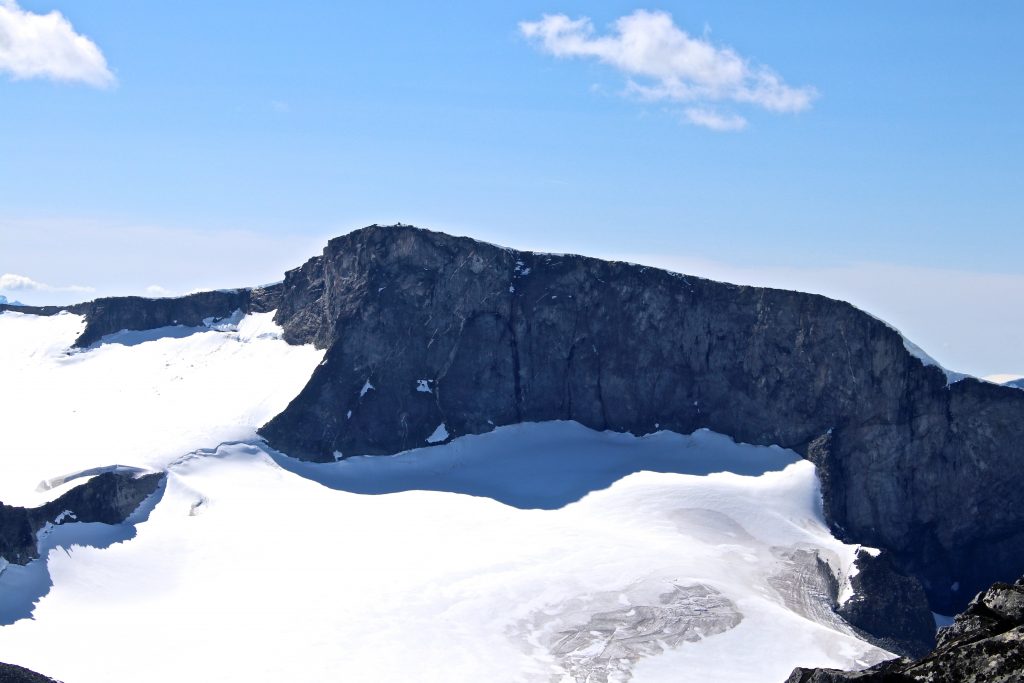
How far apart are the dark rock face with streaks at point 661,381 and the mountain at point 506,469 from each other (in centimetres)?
24

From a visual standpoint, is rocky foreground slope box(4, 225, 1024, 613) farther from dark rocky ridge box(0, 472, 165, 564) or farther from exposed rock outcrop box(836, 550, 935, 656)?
dark rocky ridge box(0, 472, 165, 564)

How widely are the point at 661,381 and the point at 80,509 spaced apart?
51.5 m

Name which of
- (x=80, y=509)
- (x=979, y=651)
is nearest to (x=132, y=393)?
(x=80, y=509)

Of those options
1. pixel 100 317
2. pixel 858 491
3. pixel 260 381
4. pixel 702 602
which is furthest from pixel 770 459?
pixel 100 317

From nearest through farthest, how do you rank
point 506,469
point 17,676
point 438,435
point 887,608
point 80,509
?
1. point 17,676
2. point 887,608
3. point 80,509
4. point 506,469
5. point 438,435

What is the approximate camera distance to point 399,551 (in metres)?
89.9

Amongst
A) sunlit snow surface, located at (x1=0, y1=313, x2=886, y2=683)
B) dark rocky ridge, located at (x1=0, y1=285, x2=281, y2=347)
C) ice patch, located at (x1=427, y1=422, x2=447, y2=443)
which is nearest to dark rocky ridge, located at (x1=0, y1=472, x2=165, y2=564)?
sunlit snow surface, located at (x1=0, y1=313, x2=886, y2=683)

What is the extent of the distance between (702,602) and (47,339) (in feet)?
272

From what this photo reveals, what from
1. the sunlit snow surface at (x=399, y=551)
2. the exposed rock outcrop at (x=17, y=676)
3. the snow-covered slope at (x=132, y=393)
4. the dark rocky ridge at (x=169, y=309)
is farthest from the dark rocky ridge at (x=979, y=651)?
the dark rocky ridge at (x=169, y=309)

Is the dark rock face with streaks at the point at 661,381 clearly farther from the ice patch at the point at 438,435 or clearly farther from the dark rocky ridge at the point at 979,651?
the dark rocky ridge at the point at 979,651

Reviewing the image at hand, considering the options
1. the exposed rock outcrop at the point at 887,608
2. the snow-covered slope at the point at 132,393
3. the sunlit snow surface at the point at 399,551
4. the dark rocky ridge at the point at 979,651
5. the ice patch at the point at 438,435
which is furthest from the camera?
the ice patch at the point at 438,435

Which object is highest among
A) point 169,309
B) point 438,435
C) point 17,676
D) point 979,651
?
point 169,309

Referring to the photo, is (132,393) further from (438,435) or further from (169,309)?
(438,435)

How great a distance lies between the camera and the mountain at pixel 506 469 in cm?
7956
